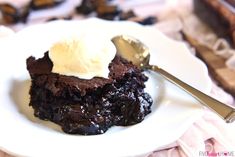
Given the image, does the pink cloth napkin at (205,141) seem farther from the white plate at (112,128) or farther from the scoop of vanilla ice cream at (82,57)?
the scoop of vanilla ice cream at (82,57)

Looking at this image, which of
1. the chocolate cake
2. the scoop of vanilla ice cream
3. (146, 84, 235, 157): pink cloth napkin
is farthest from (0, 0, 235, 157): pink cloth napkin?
the chocolate cake

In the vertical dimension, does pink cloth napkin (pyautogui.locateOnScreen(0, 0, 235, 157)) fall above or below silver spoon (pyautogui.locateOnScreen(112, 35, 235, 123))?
below

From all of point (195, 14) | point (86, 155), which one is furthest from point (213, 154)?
point (195, 14)

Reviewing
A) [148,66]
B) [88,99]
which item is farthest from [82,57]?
[148,66]

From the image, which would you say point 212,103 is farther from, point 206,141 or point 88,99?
point 88,99

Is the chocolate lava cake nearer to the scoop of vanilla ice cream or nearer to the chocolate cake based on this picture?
the scoop of vanilla ice cream

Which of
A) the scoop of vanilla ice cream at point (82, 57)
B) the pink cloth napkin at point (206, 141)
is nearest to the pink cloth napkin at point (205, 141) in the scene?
the pink cloth napkin at point (206, 141)

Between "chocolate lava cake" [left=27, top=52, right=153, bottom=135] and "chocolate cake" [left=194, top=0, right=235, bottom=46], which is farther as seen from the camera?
"chocolate cake" [left=194, top=0, right=235, bottom=46]
